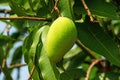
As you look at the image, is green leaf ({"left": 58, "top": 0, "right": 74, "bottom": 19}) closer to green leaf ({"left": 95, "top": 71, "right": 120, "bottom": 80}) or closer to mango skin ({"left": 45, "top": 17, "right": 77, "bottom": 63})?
mango skin ({"left": 45, "top": 17, "right": 77, "bottom": 63})

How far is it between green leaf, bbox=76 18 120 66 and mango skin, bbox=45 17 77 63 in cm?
22

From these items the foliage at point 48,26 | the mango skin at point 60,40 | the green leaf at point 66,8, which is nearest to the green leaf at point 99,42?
the foliage at point 48,26

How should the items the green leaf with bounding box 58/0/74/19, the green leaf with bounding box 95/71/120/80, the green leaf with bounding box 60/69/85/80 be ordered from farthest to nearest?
A: the green leaf with bounding box 95/71/120/80 < the green leaf with bounding box 60/69/85/80 < the green leaf with bounding box 58/0/74/19

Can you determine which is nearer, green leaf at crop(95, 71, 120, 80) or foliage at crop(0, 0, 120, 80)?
foliage at crop(0, 0, 120, 80)

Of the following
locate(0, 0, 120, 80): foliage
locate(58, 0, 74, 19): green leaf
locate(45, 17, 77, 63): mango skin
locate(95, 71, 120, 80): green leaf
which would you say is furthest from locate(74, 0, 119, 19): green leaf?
locate(95, 71, 120, 80): green leaf

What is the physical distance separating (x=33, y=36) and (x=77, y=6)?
14cm

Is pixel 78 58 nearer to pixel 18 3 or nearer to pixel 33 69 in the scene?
pixel 18 3

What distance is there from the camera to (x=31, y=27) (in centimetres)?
116

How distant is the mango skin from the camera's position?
0.80 metres

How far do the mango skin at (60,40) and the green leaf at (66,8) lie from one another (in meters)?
0.11

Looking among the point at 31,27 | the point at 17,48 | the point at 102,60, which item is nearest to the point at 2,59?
the point at 31,27

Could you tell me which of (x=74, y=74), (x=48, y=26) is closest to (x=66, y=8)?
(x=48, y=26)

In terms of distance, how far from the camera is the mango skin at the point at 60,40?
2.64ft

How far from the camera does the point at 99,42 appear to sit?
41.6 inches
